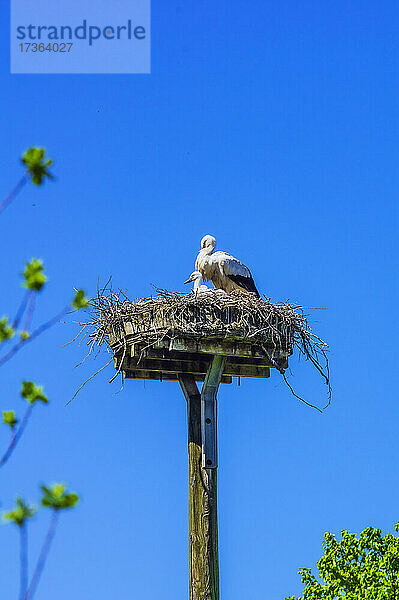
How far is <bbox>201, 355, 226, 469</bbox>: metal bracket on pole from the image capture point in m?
8.64

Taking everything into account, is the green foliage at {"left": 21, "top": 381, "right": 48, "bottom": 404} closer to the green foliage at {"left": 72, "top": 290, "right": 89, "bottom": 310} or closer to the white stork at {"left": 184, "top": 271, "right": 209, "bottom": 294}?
the green foliage at {"left": 72, "top": 290, "right": 89, "bottom": 310}

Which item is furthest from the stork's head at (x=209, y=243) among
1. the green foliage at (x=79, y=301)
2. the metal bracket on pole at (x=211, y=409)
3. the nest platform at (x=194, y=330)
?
the green foliage at (x=79, y=301)

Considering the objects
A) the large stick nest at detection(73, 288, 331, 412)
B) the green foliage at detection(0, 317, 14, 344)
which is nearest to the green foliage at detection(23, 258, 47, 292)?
the green foliage at detection(0, 317, 14, 344)

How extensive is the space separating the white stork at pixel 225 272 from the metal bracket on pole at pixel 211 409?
87 cm

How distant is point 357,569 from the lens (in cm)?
1030

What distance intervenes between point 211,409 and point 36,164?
6.52 m

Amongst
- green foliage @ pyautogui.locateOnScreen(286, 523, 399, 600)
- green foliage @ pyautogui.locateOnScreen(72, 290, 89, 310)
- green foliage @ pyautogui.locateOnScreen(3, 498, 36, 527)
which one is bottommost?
green foliage @ pyautogui.locateOnScreen(3, 498, 36, 527)

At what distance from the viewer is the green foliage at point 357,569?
1005 cm

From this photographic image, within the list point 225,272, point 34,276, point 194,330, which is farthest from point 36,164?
point 225,272

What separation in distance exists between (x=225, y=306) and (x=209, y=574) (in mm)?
2273

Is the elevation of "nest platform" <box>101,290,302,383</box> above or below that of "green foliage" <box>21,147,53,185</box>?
above

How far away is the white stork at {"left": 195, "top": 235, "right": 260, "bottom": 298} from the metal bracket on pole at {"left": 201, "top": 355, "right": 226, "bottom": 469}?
87 cm

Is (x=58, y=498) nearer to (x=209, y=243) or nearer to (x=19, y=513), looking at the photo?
(x=19, y=513)

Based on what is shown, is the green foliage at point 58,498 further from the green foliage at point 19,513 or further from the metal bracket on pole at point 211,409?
the metal bracket on pole at point 211,409
